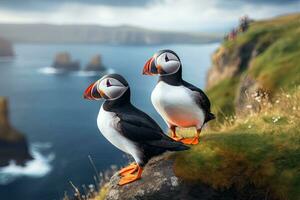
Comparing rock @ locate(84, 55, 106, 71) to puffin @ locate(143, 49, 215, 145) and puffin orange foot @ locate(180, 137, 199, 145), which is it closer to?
puffin orange foot @ locate(180, 137, 199, 145)

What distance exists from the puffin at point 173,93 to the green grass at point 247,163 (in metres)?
0.52

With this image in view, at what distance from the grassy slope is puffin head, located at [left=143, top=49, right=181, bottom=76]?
22.0 feet

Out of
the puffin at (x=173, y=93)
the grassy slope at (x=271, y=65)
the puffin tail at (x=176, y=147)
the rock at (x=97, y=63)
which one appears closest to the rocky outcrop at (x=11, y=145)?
the grassy slope at (x=271, y=65)

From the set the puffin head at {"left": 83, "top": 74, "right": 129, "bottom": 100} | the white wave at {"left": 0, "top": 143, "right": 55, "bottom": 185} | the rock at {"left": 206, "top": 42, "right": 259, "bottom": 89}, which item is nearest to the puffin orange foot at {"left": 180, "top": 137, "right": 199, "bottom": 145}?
the puffin head at {"left": 83, "top": 74, "right": 129, "bottom": 100}

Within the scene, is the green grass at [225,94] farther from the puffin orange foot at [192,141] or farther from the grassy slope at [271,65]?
the puffin orange foot at [192,141]

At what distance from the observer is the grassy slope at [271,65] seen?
81.4ft

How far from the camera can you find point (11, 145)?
86.2 meters

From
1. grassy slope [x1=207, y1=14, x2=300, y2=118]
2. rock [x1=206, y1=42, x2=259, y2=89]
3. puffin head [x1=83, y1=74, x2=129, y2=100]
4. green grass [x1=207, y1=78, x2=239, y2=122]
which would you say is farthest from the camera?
rock [x1=206, y1=42, x2=259, y2=89]

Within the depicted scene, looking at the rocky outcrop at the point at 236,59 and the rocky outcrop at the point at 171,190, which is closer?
the rocky outcrop at the point at 171,190

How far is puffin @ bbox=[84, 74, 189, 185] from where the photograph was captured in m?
8.76

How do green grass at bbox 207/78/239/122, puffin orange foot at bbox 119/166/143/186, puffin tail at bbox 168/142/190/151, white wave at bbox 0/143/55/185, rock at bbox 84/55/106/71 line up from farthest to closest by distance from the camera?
rock at bbox 84/55/106/71 → white wave at bbox 0/143/55/185 → green grass at bbox 207/78/239/122 → puffin orange foot at bbox 119/166/143/186 → puffin tail at bbox 168/142/190/151

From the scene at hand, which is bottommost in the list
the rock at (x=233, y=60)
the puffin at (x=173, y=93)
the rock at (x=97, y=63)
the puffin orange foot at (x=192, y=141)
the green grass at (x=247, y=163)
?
the rock at (x=97, y=63)

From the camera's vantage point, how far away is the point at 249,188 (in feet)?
29.7

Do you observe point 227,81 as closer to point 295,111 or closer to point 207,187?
point 295,111
